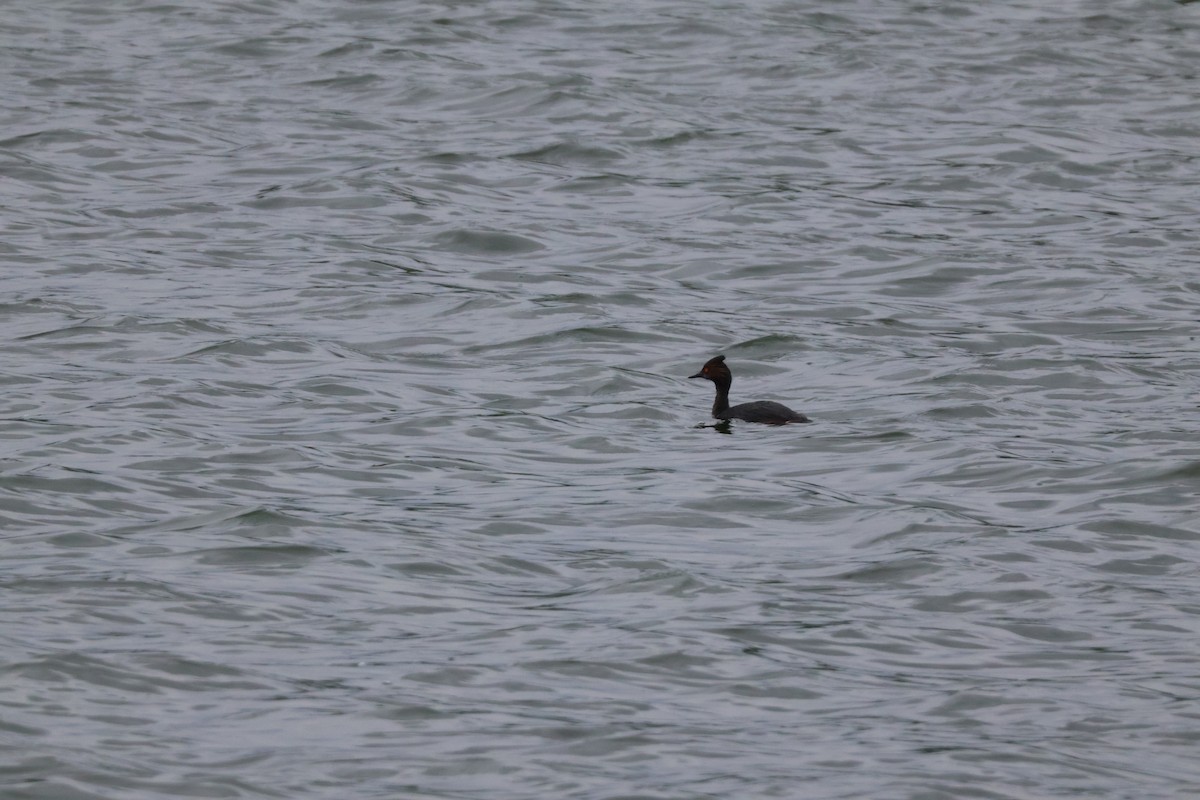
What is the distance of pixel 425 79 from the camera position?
21688 mm

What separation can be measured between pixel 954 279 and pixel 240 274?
552 cm

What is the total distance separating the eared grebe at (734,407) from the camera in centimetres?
1205

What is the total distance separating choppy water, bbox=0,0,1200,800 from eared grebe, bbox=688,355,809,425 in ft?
0.42

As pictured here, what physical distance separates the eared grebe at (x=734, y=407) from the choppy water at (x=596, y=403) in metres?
0.13

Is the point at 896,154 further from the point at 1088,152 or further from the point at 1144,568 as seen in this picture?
the point at 1144,568

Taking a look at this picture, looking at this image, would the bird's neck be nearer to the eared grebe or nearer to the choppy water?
the eared grebe

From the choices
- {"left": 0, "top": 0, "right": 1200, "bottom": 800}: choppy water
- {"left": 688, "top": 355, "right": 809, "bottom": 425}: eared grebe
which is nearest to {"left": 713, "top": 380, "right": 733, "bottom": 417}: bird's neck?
{"left": 688, "top": 355, "right": 809, "bottom": 425}: eared grebe

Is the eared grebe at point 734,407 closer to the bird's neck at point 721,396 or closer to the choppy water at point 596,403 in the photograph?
the bird's neck at point 721,396

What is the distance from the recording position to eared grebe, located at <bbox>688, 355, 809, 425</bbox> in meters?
12.0

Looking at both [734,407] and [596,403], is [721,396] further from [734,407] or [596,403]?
[596,403]

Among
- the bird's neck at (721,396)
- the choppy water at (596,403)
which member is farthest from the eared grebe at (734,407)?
the choppy water at (596,403)

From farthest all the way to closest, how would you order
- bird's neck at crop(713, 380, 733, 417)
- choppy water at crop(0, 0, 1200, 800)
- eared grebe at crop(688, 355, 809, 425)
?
bird's neck at crop(713, 380, 733, 417) → eared grebe at crop(688, 355, 809, 425) → choppy water at crop(0, 0, 1200, 800)

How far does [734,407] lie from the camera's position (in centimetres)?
1233

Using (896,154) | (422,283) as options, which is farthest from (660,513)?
(896,154)
